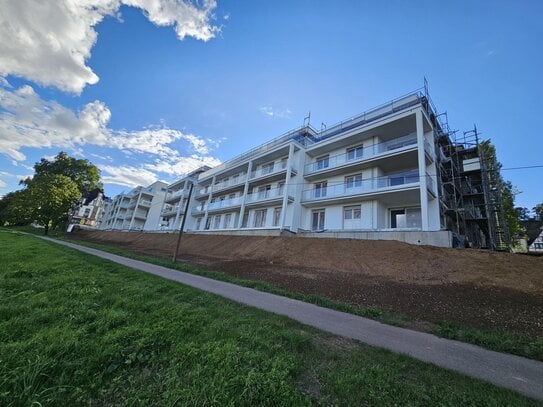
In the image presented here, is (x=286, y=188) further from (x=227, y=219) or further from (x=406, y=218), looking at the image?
(x=227, y=219)

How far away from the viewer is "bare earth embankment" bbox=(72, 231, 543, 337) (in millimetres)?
6820

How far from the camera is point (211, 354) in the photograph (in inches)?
129

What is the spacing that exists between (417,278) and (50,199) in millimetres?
44884

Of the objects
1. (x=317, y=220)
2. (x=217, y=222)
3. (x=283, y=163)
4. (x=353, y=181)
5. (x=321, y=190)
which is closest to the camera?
(x=353, y=181)

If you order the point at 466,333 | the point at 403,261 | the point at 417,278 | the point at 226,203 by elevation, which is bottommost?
the point at 466,333

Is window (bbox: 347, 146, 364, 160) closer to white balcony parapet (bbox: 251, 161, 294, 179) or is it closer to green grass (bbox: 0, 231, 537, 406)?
white balcony parapet (bbox: 251, 161, 294, 179)

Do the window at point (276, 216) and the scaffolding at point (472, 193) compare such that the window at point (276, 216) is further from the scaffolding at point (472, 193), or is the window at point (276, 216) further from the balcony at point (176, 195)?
the balcony at point (176, 195)

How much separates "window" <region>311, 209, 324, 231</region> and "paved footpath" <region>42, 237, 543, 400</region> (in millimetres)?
15284

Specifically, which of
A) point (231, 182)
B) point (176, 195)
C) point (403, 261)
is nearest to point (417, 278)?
point (403, 261)

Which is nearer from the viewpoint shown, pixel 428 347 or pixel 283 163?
pixel 428 347

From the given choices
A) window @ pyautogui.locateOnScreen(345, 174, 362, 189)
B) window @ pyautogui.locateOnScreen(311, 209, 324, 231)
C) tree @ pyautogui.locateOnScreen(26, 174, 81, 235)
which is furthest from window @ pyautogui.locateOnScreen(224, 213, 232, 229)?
tree @ pyautogui.locateOnScreen(26, 174, 81, 235)

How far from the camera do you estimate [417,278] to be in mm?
9891

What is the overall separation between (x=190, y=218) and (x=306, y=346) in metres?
35.6

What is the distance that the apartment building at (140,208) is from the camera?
165 ft
